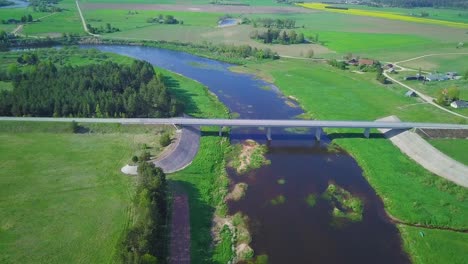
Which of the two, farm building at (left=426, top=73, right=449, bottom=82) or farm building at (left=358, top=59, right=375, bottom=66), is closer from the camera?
farm building at (left=426, top=73, right=449, bottom=82)

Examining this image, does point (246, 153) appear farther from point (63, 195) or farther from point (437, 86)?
point (437, 86)

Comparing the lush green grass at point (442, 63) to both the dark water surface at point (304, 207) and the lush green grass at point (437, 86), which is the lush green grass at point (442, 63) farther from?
the dark water surface at point (304, 207)

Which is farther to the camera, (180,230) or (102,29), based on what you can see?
(102,29)

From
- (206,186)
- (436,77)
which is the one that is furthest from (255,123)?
(436,77)

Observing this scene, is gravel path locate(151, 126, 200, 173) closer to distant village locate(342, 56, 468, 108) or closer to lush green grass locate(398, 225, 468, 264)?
lush green grass locate(398, 225, 468, 264)

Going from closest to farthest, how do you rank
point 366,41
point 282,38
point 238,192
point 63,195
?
point 63,195 → point 238,192 → point 282,38 → point 366,41

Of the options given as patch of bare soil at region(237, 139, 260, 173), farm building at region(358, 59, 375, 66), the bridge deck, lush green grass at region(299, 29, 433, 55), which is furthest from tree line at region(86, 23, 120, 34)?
patch of bare soil at region(237, 139, 260, 173)
